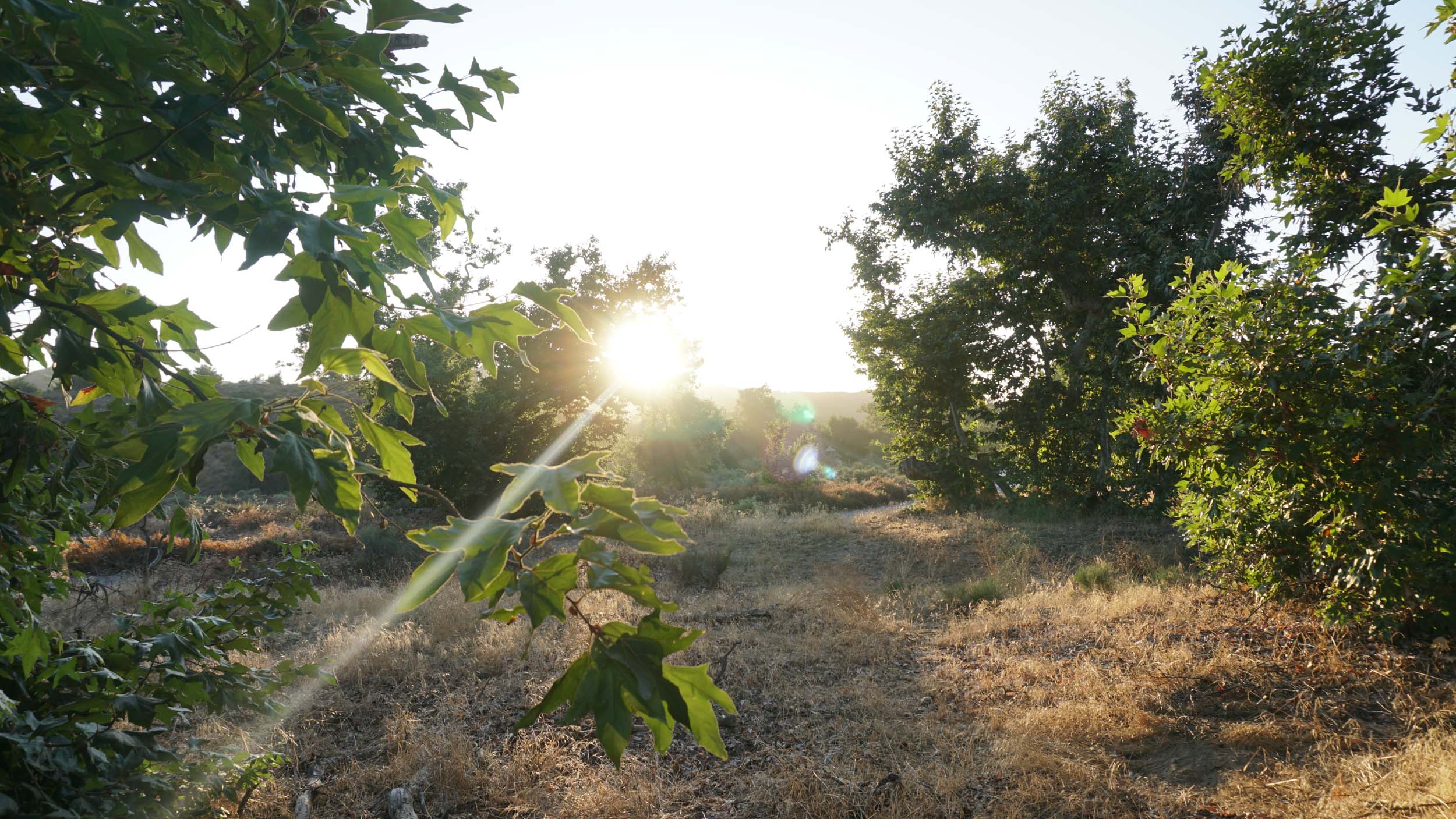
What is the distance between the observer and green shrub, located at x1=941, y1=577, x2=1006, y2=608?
7.89 meters

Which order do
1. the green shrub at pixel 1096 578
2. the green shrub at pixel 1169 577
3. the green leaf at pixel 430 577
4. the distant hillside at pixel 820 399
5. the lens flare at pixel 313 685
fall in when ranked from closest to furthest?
1. the green leaf at pixel 430 577
2. the lens flare at pixel 313 685
3. the green shrub at pixel 1169 577
4. the green shrub at pixel 1096 578
5. the distant hillside at pixel 820 399

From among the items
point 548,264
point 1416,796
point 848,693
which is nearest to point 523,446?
point 548,264

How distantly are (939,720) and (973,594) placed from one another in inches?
147

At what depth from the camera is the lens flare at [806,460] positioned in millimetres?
30219

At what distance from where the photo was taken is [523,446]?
55.8ft

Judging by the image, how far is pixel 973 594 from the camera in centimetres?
802

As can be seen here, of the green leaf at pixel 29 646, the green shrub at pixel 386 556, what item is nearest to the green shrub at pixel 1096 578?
the green leaf at pixel 29 646

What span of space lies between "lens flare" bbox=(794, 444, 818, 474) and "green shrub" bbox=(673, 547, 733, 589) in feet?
60.7

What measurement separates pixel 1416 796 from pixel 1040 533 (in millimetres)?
9251

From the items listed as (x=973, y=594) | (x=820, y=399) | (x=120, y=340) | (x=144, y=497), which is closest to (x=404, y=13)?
(x=120, y=340)

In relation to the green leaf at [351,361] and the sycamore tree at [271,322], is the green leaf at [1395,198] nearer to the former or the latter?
the sycamore tree at [271,322]

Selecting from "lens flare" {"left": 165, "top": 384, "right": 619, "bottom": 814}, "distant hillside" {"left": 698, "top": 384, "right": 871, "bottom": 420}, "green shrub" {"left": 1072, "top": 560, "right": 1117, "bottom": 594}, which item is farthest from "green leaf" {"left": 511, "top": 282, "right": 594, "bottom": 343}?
"distant hillside" {"left": 698, "top": 384, "right": 871, "bottom": 420}

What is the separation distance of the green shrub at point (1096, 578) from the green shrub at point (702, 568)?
175 inches

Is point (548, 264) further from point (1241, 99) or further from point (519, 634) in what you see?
point (1241, 99)
